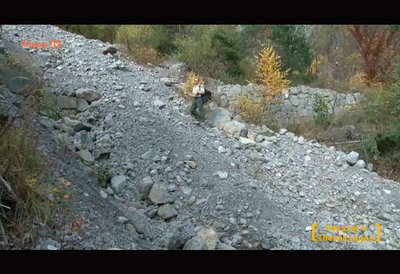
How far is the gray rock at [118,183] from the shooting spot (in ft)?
16.4

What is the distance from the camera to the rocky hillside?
4281mm

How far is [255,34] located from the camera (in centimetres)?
1216

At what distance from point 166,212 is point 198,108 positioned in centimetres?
236

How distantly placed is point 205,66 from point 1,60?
4.57 meters

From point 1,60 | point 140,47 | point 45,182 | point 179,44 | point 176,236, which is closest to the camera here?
point 45,182

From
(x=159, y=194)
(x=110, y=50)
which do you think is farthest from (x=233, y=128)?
(x=110, y=50)

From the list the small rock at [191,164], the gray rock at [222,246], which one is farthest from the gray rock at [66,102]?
the gray rock at [222,246]

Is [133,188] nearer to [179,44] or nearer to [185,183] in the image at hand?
[185,183]

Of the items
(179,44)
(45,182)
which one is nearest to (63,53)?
(179,44)

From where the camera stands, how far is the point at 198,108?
6.54m

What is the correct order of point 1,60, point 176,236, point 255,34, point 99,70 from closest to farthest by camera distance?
point 176,236
point 1,60
point 99,70
point 255,34

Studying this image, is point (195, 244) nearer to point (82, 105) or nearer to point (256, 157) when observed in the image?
point (256, 157)
